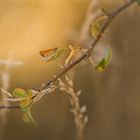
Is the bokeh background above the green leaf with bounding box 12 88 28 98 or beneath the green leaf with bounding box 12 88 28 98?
above

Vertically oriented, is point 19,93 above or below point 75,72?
below

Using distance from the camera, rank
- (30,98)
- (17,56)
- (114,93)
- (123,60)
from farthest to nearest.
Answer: (17,56)
(114,93)
(123,60)
(30,98)

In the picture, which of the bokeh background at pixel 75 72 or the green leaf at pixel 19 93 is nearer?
the green leaf at pixel 19 93

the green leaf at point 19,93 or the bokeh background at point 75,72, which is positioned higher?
the bokeh background at point 75,72

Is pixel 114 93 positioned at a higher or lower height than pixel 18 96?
higher

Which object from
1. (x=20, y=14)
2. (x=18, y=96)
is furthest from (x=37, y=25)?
(x=18, y=96)

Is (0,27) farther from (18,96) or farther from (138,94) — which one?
(18,96)

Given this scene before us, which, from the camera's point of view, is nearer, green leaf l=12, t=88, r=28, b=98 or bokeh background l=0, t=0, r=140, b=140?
green leaf l=12, t=88, r=28, b=98

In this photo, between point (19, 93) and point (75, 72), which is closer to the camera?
point (19, 93)
